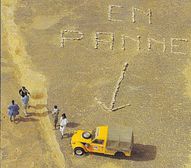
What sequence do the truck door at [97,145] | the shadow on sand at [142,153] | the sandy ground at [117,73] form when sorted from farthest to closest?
the sandy ground at [117,73] → the shadow on sand at [142,153] → the truck door at [97,145]

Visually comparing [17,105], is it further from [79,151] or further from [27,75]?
[79,151]

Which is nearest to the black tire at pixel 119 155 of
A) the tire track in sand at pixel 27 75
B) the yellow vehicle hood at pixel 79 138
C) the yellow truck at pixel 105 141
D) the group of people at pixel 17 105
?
the yellow truck at pixel 105 141

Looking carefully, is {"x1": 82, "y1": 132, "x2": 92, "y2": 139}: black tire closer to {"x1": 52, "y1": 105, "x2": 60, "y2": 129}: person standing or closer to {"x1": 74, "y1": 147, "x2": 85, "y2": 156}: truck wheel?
{"x1": 74, "y1": 147, "x2": 85, "y2": 156}: truck wheel

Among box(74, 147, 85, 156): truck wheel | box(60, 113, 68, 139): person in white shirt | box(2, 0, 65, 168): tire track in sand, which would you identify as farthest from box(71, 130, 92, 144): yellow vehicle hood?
box(2, 0, 65, 168): tire track in sand

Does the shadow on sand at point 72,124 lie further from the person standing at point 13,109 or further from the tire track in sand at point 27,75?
the person standing at point 13,109

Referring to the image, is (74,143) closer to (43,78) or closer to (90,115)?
(90,115)

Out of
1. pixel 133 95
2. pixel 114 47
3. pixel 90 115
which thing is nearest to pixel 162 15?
pixel 114 47

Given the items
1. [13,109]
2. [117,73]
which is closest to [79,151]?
[13,109]

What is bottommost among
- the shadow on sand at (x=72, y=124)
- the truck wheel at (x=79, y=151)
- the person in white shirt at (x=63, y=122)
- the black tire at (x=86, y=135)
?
the truck wheel at (x=79, y=151)
